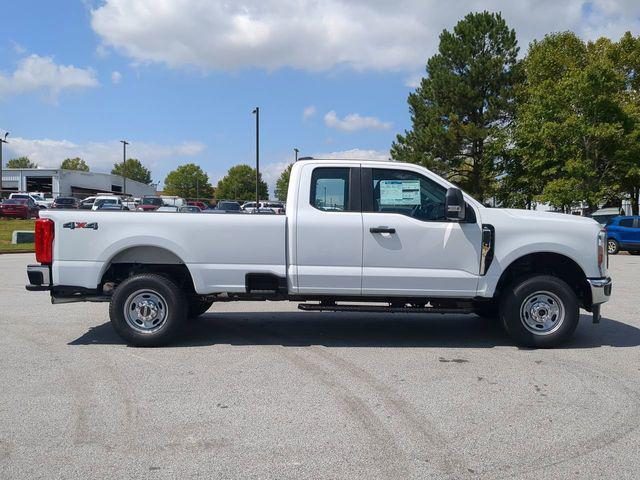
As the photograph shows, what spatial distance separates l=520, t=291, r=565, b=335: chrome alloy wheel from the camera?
650 centimetres

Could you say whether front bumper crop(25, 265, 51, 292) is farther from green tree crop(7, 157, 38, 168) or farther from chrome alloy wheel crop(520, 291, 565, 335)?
green tree crop(7, 157, 38, 168)

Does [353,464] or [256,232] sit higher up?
[256,232]

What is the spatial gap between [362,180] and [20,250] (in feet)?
61.4

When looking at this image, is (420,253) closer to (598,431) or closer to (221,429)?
(598,431)

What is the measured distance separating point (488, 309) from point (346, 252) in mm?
2471

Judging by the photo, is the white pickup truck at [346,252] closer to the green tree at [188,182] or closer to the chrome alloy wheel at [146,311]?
the chrome alloy wheel at [146,311]

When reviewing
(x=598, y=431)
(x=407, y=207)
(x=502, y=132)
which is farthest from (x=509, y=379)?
(x=502, y=132)

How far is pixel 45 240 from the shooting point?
640cm

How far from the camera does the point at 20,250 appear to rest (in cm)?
2122

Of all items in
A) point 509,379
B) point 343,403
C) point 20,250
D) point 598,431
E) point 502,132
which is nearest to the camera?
point 598,431

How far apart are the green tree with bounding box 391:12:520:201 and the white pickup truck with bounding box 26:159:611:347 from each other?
27782 millimetres

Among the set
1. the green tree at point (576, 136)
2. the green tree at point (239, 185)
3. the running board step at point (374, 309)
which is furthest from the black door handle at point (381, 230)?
the green tree at point (239, 185)

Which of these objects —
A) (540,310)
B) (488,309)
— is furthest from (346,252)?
(488,309)

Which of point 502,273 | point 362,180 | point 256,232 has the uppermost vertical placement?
point 362,180
